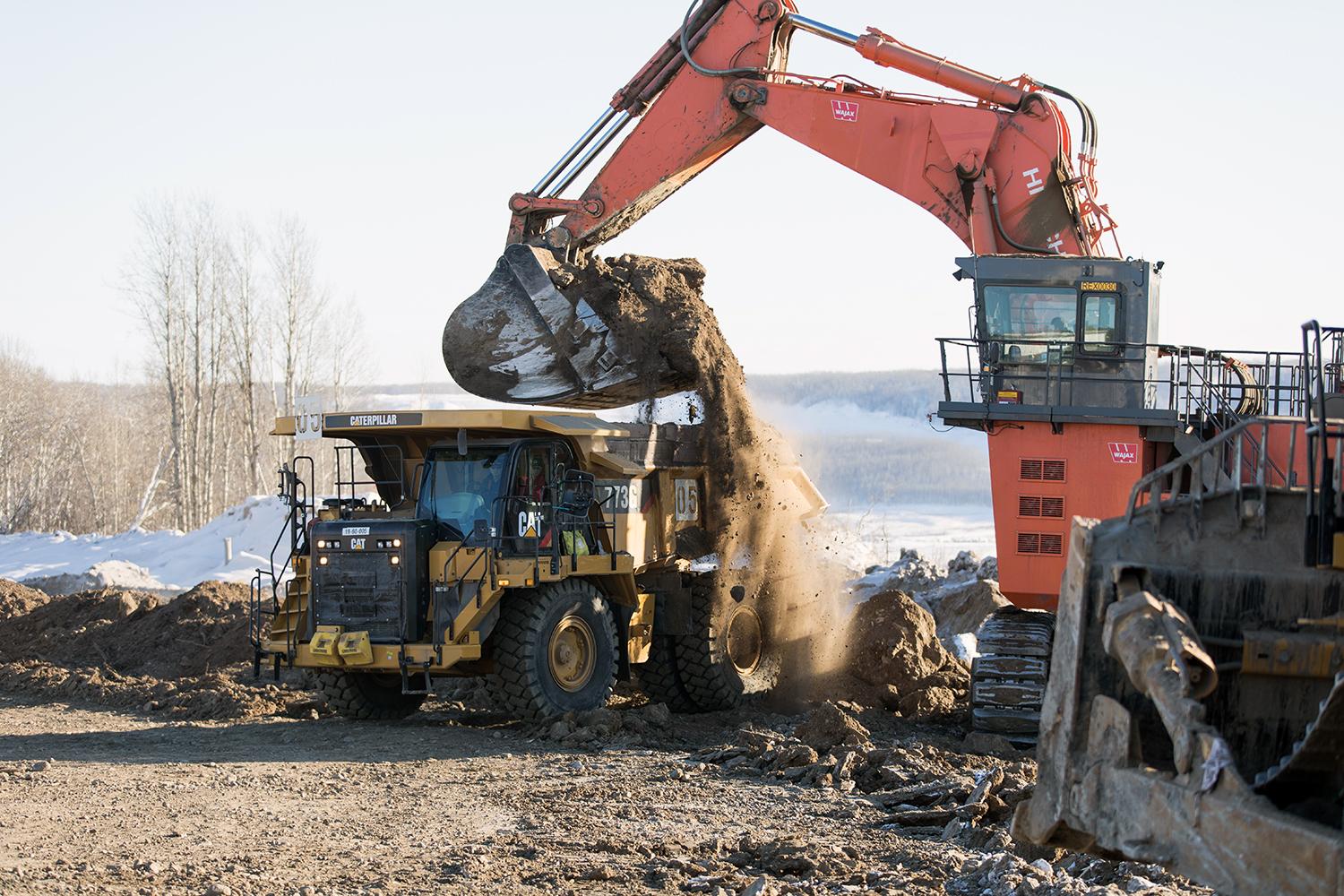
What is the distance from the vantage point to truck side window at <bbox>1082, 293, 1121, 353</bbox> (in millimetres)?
12422

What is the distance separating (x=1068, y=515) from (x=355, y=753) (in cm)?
594

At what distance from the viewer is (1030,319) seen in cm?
1259

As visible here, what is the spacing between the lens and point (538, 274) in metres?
15.2

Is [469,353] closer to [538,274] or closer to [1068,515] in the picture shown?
[538,274]

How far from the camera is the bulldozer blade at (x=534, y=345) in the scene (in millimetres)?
15117

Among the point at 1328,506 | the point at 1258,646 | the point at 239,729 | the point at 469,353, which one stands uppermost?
the point at 469,353

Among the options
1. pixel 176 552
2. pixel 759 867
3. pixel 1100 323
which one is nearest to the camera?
pixel 759 867

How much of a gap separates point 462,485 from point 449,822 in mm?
4283

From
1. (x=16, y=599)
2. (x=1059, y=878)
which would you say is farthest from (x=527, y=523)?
(x=16, y=599)

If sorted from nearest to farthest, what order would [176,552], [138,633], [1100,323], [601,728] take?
[601,728] → [1100,323] → [138,633] → [176,552]

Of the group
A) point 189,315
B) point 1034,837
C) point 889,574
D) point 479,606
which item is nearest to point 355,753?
point 479,606

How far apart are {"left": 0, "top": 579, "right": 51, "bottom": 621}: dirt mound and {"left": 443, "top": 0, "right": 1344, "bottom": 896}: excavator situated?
7.79m

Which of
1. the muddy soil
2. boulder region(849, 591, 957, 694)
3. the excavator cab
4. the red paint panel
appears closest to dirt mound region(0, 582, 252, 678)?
the muddy soil

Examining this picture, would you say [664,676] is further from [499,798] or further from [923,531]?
[923,531]
